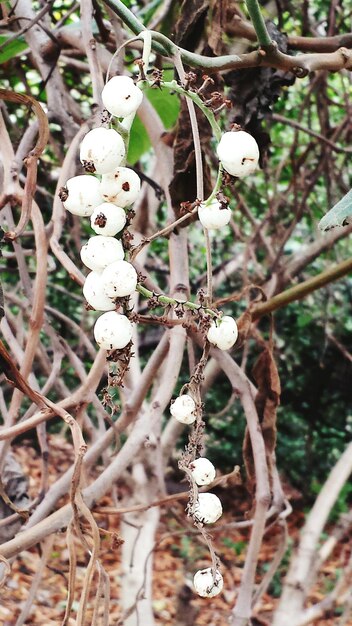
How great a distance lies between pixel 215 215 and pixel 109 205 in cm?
5

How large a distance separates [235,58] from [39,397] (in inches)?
10.3

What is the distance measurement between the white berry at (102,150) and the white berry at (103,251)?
29mm

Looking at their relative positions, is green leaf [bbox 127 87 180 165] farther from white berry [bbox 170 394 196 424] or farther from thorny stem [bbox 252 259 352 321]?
white berry [bbox 170 394 196 424]

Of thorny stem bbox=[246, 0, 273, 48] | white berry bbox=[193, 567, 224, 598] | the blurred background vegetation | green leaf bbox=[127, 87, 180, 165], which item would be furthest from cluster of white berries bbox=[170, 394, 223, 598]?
the blurred background vegetation

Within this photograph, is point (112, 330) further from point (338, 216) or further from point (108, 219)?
point (338, 216)

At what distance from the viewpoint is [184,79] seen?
341mm

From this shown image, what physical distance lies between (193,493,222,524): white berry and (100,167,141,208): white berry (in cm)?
14

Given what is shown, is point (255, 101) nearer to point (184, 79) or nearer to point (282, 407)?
point (184, 79)

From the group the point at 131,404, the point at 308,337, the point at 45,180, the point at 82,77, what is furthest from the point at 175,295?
the point at 308,337

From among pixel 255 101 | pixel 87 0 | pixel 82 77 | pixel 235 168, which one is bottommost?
pixel 235 168

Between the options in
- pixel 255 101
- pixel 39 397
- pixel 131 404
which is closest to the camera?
pixel 39 397

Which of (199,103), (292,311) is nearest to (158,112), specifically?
(199,103)

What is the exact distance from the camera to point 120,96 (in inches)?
11.6

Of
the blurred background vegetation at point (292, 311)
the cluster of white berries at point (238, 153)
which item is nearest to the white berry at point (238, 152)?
the cluster of white berries at point (238, 153)
